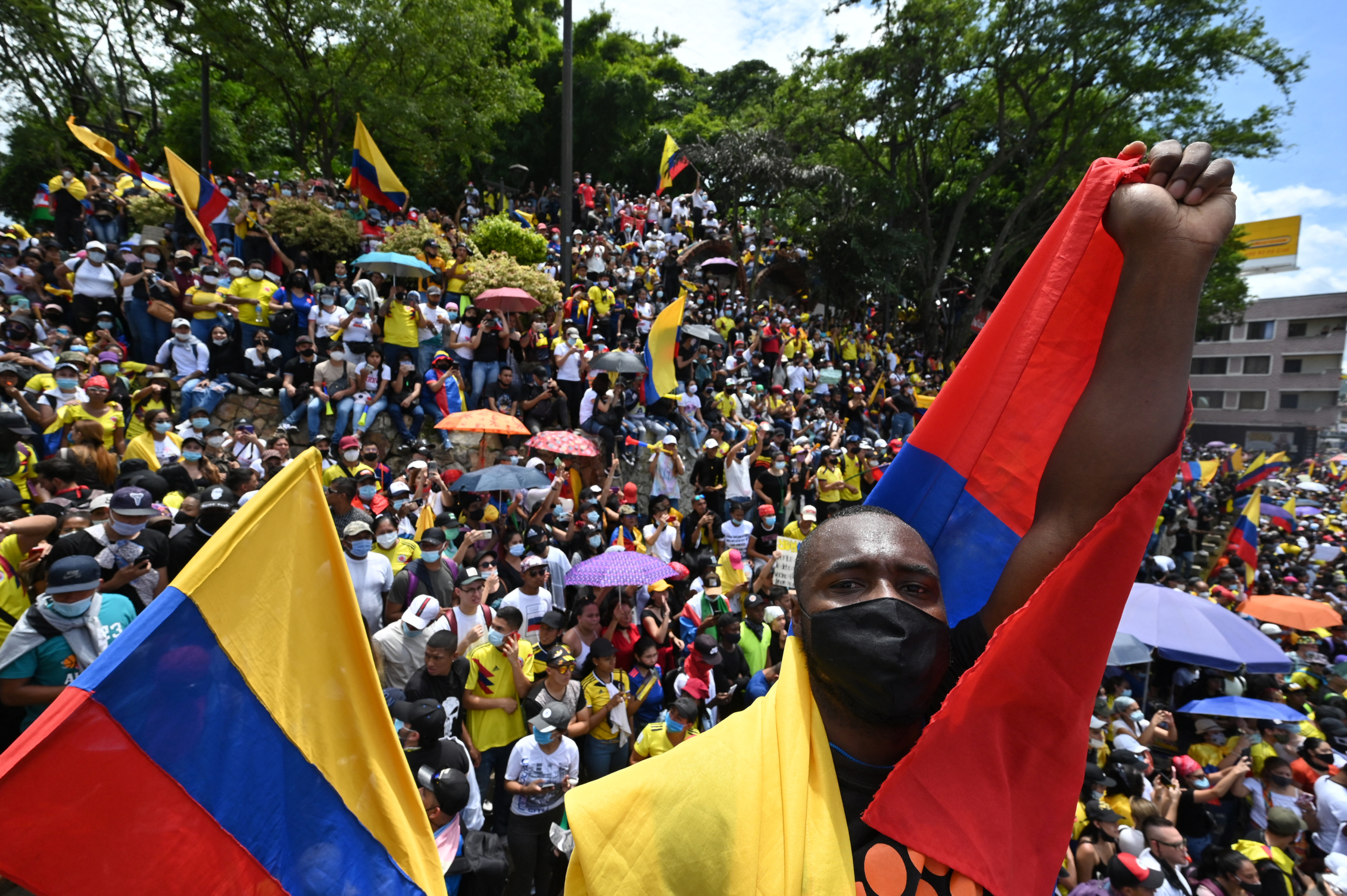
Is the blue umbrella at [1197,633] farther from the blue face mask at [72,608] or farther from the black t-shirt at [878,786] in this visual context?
the blue face mask at [72,608]

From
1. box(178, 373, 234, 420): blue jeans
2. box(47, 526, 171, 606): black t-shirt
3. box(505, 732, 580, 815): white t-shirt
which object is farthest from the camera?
box(178, 373, 234, 420): blue jeans

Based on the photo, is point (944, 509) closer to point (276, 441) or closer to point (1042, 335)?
point (1042, 335)

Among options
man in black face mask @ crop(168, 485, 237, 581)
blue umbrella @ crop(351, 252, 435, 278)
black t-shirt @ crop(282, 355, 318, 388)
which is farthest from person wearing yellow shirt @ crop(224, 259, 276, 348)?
man in black face mask @ crop(168, 485, 237, 581)

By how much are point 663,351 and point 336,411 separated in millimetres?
4460

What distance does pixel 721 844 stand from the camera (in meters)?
1.37

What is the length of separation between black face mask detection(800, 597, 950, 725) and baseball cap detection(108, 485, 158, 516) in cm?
506

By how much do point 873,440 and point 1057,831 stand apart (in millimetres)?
14639

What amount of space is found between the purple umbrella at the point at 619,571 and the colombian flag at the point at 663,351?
3.98 meters

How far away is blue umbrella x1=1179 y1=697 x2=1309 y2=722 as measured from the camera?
266 inches

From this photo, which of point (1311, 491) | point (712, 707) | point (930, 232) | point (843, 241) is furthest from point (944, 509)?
point (1311, 491)

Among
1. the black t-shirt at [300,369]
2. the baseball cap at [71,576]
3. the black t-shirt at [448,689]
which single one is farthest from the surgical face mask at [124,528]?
the black t-shirt at [300,369]

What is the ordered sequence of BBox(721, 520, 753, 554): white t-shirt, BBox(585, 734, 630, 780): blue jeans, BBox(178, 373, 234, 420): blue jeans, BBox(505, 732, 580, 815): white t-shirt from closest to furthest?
1. BBox(505, 732, 580, 815): white t-shirt
2. BBox(585, 734, 630, 780): blue jeans
3. BBox(178, 373, 234, 420): blue jeans
4. BBox(721, 520, 753, 554): white t-shirt

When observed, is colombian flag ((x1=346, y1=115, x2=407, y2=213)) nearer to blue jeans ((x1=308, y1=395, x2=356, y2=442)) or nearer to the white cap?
blue jeans ((x1=308, y1=395, x2=356, y2=442))

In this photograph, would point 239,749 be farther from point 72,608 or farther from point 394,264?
point 394,264
